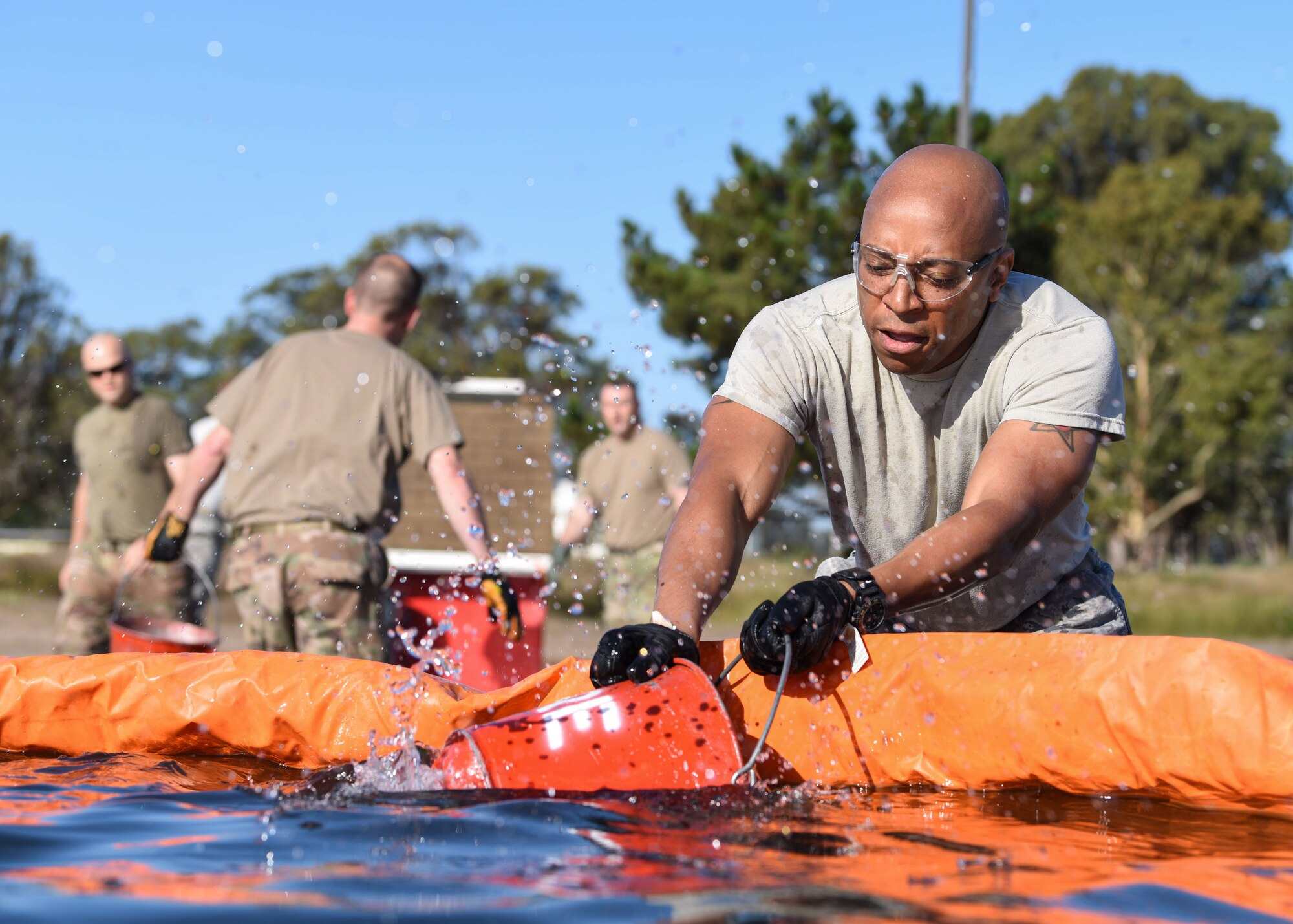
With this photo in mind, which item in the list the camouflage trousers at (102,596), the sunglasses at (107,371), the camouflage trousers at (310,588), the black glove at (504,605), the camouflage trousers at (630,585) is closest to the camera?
the camouflage trousers at (310,588)

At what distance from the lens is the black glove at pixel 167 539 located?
544 cm

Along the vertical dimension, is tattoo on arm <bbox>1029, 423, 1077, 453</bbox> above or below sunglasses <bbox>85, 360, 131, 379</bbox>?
below

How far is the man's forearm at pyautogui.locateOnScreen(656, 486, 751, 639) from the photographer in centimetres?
304

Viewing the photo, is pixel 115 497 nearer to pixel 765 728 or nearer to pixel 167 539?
pixel 167 539

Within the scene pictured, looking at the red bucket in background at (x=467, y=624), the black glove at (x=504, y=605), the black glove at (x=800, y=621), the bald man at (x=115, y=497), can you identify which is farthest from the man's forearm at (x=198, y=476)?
the black glove at (x=800, y=621)

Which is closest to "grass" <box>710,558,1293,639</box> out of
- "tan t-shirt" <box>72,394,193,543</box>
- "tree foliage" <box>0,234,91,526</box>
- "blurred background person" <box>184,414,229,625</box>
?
"blurred background person" <box>184,414,229,625</box>

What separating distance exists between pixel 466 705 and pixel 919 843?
1.43 m

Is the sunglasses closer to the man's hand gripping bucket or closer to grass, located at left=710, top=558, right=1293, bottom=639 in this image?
the man's hand gripping bucket

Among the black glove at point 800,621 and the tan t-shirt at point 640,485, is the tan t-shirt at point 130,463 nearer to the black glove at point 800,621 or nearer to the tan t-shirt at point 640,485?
the tan t-shirt at point 640,485

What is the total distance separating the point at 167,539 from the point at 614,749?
3.34 m

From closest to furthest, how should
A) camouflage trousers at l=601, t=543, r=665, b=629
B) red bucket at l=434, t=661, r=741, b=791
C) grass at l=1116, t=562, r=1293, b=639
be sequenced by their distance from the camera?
red bucket at l=434, t=661, r=741, b=791, camouflage trousers at l=601, t=543, r=665, b=629, grass at l=1116, t=562, r=1293, b=639

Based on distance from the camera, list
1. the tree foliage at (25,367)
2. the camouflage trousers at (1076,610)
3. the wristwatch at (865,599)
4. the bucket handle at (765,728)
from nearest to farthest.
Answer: the bucket handle at (765,728)
the wristwatch at (865,599)
the camouflage trousers at (1076,610)
the tree foliage at (25,367)

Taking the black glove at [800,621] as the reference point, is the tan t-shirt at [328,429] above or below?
above

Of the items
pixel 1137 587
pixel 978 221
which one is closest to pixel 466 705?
pixel 978 221
